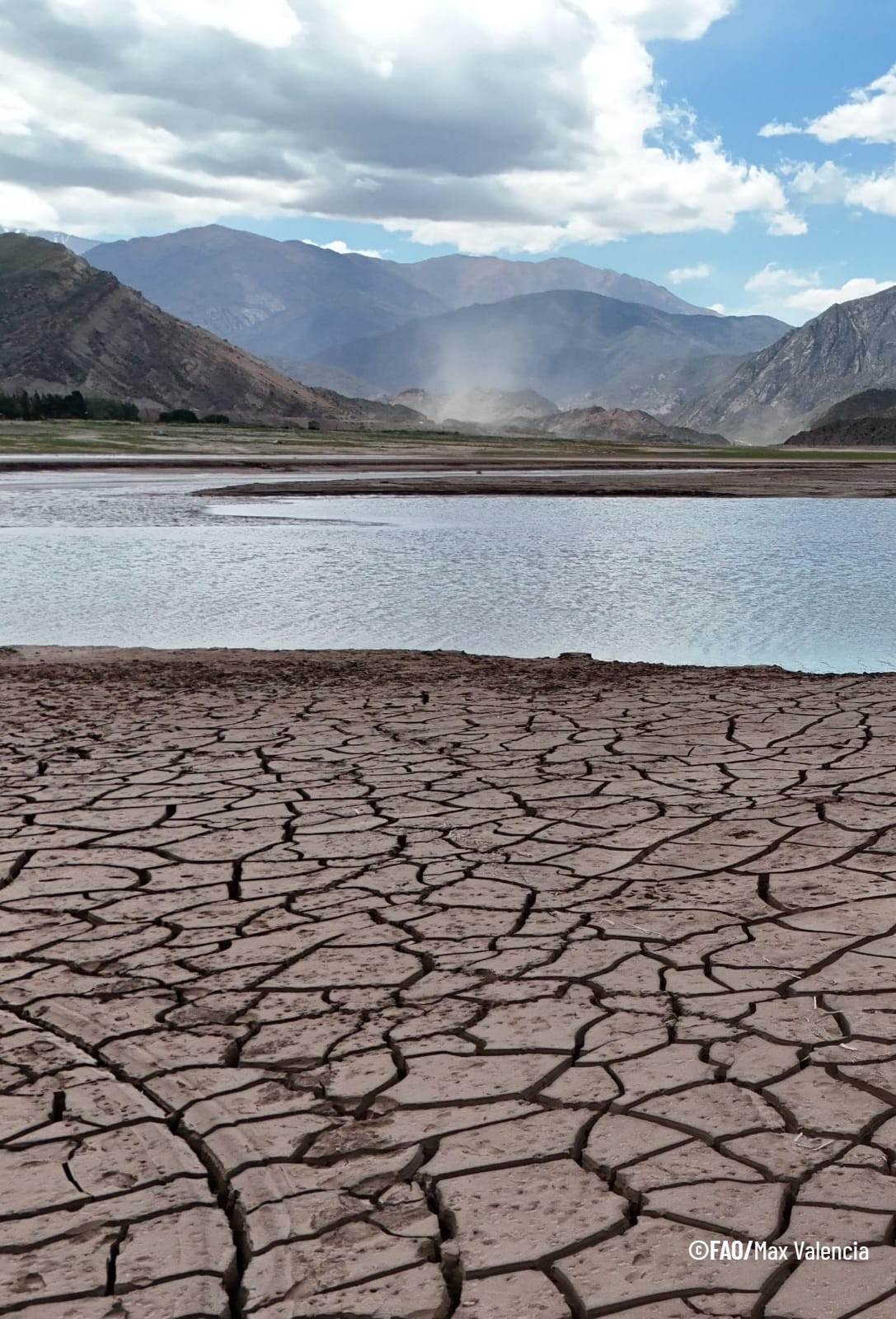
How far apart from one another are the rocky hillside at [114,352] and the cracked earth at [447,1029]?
93.2m

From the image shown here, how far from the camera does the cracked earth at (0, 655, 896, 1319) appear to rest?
2412 mm

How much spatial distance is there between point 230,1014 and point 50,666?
611 cm

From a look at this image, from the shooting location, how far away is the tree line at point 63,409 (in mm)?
69875

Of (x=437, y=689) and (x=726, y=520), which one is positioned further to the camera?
(x=726, y=520)

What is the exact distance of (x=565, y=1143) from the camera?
9.12ft

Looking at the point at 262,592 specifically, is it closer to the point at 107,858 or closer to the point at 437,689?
the point at 437,689

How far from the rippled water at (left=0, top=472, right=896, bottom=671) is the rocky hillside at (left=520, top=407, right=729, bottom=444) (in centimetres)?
9491

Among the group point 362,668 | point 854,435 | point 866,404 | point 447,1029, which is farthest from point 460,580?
point 866,404

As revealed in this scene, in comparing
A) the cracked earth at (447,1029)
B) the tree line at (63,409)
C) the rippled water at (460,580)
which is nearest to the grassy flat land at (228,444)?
the tree line at (63,409)

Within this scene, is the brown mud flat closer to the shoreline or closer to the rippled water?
the rippled water

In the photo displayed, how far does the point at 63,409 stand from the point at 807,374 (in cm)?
13028

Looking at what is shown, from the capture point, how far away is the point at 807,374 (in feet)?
595

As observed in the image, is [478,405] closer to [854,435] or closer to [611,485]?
[854,435]

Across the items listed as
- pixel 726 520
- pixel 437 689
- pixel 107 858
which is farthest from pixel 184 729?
pixel 726 520
